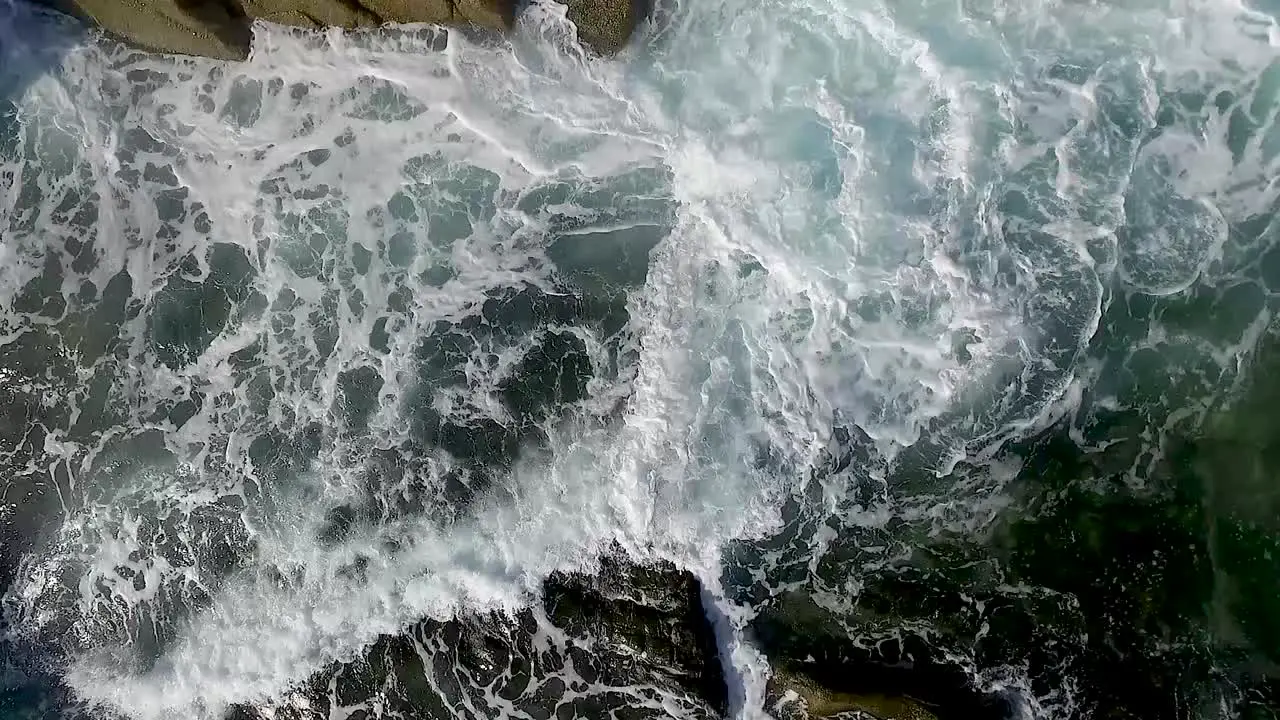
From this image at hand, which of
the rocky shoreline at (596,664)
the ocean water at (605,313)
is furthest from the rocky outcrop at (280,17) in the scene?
the rocky shoreline at (596,664)

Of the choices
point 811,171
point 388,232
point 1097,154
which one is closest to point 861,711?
point 811,171

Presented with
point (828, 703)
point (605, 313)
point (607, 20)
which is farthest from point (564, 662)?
point (607, 20)

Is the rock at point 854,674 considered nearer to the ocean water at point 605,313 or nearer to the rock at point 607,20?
the ocean water at point 605,313

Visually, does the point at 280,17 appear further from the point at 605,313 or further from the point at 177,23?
the point at 605,313

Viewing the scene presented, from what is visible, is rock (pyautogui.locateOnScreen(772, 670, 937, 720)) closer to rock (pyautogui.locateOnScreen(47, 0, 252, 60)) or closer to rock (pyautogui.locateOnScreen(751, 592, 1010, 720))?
rock (pyautogui.locateOnScreen(751, 592, 1010, 720))

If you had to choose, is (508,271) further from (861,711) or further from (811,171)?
(861,711)

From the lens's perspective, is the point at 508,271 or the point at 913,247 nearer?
the point at 913,247
